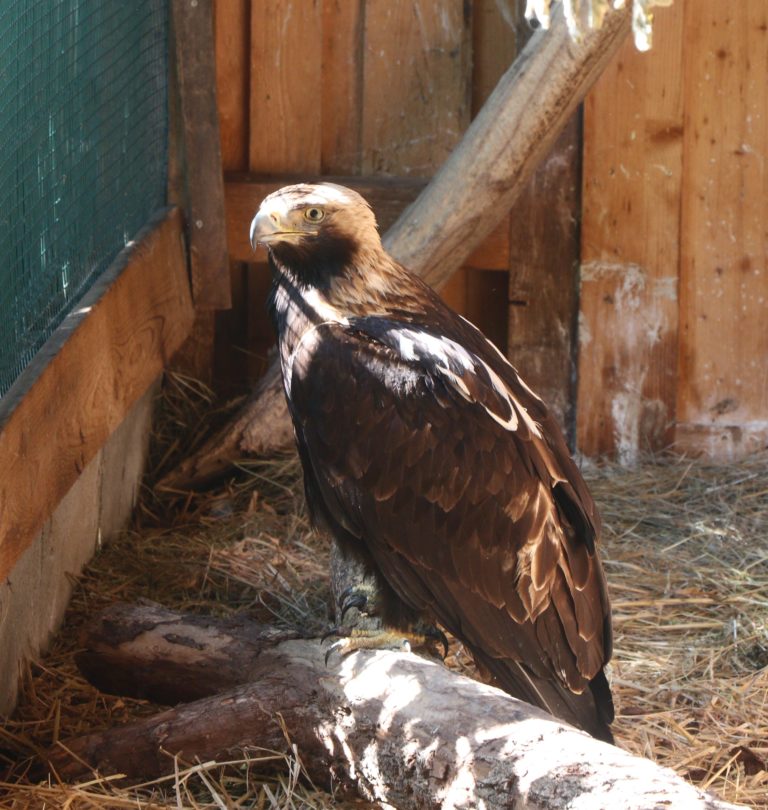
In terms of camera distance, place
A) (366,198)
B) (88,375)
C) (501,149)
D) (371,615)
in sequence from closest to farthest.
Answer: (371,615) < (88,375) < (501,149) < (366,198)

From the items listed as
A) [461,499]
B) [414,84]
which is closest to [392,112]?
[414,84]

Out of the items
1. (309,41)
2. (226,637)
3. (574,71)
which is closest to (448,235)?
(574,71)

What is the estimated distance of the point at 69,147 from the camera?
3645mm

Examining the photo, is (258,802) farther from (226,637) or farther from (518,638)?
(518,638)

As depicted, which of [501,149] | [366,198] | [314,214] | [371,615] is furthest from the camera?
[366,198]

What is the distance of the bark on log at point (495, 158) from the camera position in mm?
4215

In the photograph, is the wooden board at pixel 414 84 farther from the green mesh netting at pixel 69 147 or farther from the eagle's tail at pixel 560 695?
the eagle's tail at pixel 560 695

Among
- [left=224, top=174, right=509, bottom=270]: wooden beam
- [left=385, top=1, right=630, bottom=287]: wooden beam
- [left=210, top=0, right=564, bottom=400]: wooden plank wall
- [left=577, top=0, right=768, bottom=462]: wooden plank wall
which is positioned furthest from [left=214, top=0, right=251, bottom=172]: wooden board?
[left=577, top=0, right=768, bottom=462]: wooden plank wall

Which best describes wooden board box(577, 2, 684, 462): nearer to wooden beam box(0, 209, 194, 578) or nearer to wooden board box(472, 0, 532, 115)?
wooden board box(472, 0, 532, 115)

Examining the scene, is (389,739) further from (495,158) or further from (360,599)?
(495,158)

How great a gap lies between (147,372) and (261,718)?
1.69 meters

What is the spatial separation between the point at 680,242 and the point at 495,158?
40.2 inches

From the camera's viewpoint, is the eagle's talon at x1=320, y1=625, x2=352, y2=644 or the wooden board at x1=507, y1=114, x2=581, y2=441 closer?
the eagle's talon at x1=320, y1=625, x2=352, y2=644

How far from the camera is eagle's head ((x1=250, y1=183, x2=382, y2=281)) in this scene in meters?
3.44
